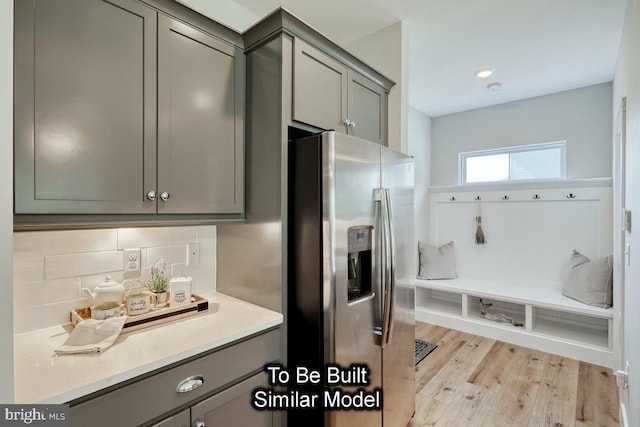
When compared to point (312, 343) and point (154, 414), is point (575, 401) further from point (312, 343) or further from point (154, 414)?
point (154, 414)

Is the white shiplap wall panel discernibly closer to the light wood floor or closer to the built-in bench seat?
the built-in bench seat

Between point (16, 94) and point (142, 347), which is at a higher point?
point (16, 94)

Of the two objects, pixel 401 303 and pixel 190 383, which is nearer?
pixel 190 383

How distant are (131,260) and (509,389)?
2.78 m

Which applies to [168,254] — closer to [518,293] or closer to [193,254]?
[193,254]

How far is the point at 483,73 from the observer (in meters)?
3.04

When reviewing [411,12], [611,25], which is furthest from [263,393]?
[611,25]

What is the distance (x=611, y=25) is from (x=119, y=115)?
3188 millimetres

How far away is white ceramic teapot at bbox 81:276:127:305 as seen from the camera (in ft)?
4.39

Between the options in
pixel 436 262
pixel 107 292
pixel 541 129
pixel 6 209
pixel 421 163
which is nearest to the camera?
pixel 6 209

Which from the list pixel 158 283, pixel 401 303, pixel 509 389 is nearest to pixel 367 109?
pixel 401 303

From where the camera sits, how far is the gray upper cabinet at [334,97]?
1.58 m

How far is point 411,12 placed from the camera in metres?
2.16

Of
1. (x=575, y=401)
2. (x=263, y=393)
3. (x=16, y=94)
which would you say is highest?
(x=16, y=94)
